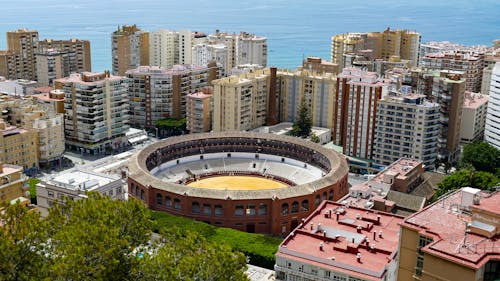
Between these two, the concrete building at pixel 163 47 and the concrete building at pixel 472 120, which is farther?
the concrete building at pixel 163 47

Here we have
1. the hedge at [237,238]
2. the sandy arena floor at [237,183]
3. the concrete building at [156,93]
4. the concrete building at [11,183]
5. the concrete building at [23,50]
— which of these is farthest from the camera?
the concrete building at [23,50]

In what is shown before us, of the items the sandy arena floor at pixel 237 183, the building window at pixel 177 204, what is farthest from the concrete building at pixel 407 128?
the building window at pixel 177 204

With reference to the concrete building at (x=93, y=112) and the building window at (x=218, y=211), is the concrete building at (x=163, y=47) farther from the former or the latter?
the building window at (x=218, y=211)

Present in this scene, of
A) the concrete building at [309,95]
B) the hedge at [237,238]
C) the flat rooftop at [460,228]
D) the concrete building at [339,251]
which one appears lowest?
the hedge at [237,238]

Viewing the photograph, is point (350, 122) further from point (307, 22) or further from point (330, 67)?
point (307, 22)

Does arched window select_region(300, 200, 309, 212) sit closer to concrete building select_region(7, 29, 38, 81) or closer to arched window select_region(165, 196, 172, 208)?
arched window select_region(165, 196, 172, 208)

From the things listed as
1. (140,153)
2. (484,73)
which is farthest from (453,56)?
(140,153)

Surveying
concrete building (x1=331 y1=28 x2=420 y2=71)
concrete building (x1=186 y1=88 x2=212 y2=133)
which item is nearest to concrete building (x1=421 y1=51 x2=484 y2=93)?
concrete building (x1=331 y1=28 x2=420 y2=71)
